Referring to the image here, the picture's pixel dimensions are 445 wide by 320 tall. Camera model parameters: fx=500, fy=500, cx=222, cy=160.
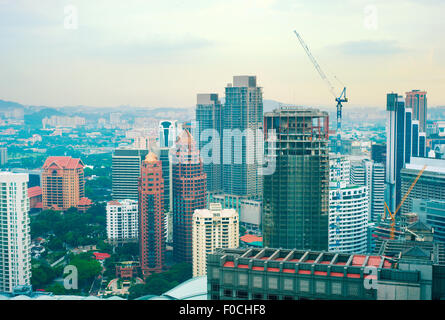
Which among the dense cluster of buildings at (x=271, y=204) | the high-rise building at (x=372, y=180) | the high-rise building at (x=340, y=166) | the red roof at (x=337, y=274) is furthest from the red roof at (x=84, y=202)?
the red roof at (x=337, y=274)

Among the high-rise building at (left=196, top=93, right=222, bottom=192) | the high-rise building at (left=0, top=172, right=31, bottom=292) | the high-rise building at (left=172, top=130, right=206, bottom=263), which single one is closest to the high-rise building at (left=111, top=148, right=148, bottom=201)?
the high-rise building at (left=196, top=93, right=222, bottom=192)

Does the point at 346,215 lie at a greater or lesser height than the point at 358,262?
lesser

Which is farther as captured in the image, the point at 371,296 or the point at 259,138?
the point at 259,138

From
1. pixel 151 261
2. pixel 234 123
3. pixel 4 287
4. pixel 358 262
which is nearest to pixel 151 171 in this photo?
pixel 151 261

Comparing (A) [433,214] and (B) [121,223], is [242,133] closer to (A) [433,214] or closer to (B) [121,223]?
(B) [121,223]

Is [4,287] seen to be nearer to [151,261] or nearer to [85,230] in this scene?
[151,261]

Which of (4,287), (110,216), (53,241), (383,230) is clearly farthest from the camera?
(110,216)

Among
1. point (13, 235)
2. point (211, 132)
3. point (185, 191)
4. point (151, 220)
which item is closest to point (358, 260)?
point (13, 235)
